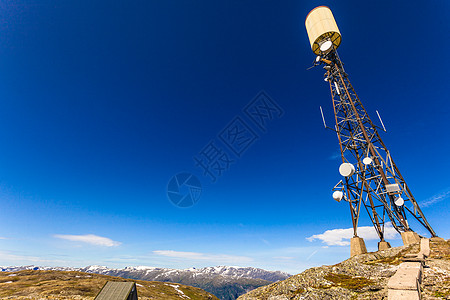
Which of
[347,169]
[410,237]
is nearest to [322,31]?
[347,169]

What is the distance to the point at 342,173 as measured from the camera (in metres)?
30.3

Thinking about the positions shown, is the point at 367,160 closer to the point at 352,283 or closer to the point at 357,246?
the point at 357,246

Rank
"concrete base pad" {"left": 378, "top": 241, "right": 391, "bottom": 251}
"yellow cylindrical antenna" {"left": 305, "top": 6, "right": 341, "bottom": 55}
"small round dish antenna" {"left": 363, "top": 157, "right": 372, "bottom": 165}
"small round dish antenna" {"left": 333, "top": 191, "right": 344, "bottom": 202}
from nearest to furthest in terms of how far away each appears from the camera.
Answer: "concrete base pad" {"left": 378, "top": 241, "right": 391, "bottom": 251}, "small round dish antenna" {"left": 363, "top": 157, "right": 372, "bottom": 165}, "small round dish antenna" {"left": 333, "top": 191, "right": 344, "bottom": 202}, "yellow cylindrical antenna" {"left": 305, "top": 6, "right": 341, "bottom": 55}

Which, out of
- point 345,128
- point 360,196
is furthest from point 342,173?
point 345,128

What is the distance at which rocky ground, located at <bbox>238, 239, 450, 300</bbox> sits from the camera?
34.0 ft

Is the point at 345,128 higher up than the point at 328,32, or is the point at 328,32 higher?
the point at 328,32

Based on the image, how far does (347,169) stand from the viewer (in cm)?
2988

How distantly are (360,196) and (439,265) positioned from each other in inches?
724

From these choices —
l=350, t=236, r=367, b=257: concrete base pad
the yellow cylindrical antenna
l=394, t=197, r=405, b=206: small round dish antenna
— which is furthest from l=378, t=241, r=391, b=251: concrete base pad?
the yellow cylindrical antenna

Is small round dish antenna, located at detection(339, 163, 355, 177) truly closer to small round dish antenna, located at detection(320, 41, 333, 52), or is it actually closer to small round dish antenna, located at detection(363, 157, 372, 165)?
small round dish antenna, located at detection(363, 157, 372, 165)

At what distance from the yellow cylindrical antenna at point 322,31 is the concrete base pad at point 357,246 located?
30712 mm

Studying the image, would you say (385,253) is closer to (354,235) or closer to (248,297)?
(354,235)

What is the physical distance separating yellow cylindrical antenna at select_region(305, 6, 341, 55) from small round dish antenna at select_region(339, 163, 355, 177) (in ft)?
68.1

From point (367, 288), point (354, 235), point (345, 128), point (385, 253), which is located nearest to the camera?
point (367, 288)
